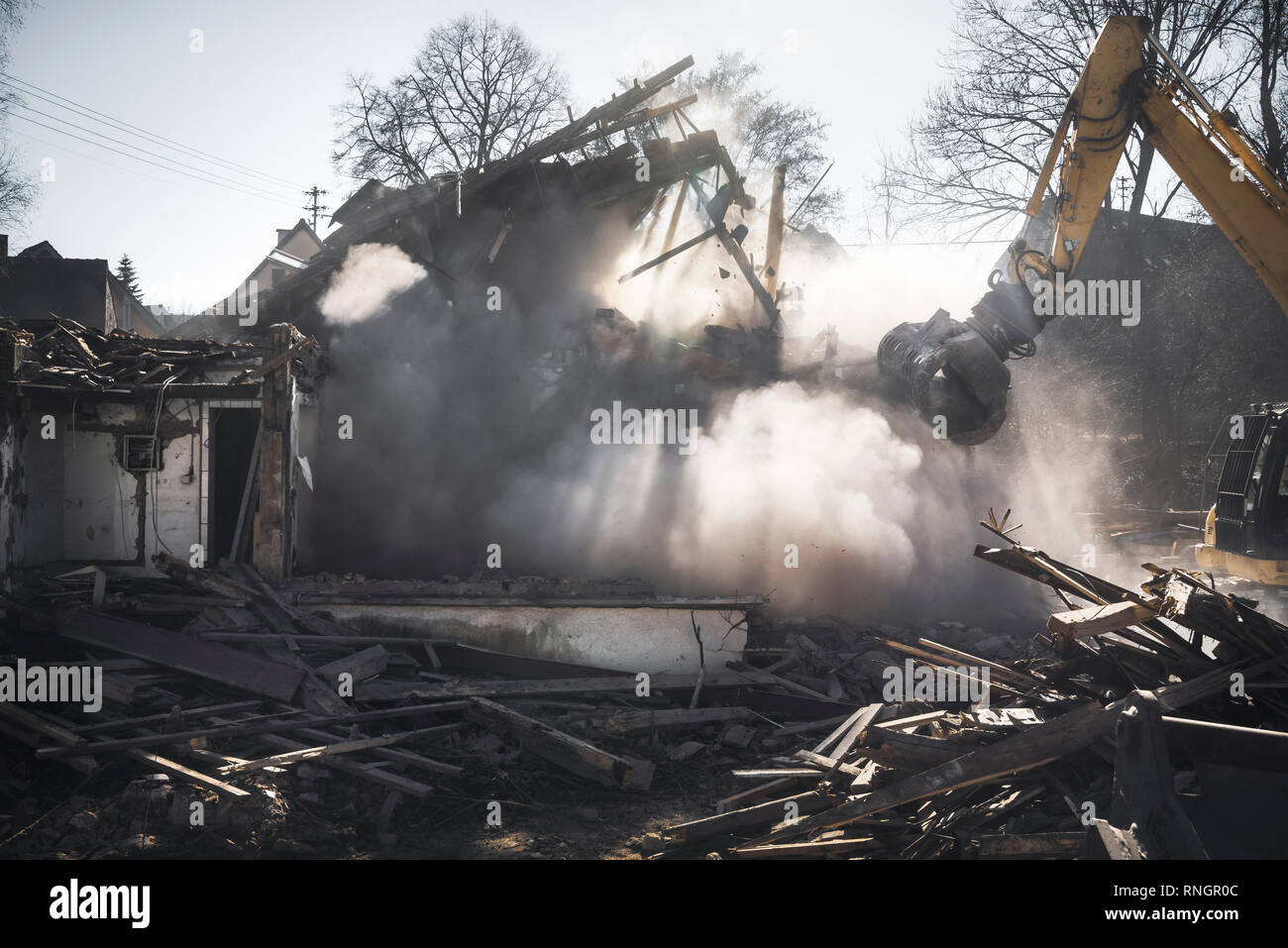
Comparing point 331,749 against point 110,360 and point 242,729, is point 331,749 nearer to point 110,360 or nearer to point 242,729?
point 242,729

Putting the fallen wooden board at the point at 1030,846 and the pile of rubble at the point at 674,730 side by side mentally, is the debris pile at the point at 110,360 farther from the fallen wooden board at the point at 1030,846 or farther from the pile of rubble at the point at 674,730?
the fallen wooden board at the point at 1030,846

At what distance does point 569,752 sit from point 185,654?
13.4ft

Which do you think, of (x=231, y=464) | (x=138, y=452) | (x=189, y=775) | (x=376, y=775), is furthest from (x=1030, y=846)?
(x=138, y=452)

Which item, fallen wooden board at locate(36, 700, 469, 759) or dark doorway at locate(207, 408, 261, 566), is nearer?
fallen wooden board at locate(36, 700, 469, 759)

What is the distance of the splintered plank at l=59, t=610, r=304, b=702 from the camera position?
8180mm

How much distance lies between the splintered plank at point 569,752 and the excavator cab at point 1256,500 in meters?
7.79

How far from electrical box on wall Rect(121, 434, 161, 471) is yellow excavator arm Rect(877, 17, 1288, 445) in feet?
34.8

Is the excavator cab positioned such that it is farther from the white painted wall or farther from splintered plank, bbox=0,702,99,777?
splintered plank, bbox=0,702,99,777

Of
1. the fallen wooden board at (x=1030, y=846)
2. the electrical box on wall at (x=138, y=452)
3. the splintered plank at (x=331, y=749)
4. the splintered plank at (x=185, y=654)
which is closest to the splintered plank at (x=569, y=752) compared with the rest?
the splintered plank at (x=331, y=749)

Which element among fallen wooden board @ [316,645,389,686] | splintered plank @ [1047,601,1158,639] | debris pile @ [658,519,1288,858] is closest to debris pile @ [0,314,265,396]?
fallen wooden board @ [316,645,389,686]

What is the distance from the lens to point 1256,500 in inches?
397

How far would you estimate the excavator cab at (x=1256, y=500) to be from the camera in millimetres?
9875
